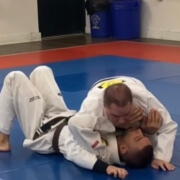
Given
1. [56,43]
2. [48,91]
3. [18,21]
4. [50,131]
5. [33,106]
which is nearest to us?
[50,131]

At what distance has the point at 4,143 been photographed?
169 inches

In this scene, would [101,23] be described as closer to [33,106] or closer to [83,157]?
[33,106]

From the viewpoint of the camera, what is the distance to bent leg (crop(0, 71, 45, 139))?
13.7 ft

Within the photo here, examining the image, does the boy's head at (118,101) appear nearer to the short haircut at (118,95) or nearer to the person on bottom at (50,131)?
the short haircut at (118,95)

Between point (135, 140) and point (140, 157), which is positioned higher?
point (135, 140)

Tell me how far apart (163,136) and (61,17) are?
31.5 ft

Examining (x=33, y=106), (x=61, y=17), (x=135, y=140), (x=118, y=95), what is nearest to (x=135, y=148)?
(x=135, y=140)

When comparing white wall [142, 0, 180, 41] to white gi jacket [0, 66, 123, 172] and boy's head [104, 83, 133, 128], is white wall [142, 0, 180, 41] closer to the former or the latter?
white gi jacket [0, 66, 123, 172]

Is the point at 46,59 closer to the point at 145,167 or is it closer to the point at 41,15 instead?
the point at 41,15

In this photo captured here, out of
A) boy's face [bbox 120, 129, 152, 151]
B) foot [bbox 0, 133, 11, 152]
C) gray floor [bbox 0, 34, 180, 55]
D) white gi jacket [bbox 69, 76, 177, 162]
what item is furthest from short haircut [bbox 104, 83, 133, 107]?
gray floor [bbox 0, 34, 180, 55]

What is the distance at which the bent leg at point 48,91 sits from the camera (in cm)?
438

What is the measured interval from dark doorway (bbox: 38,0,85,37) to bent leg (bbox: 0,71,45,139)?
8.55 m

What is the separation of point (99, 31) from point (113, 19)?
54cm

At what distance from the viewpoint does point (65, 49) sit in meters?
10.6
